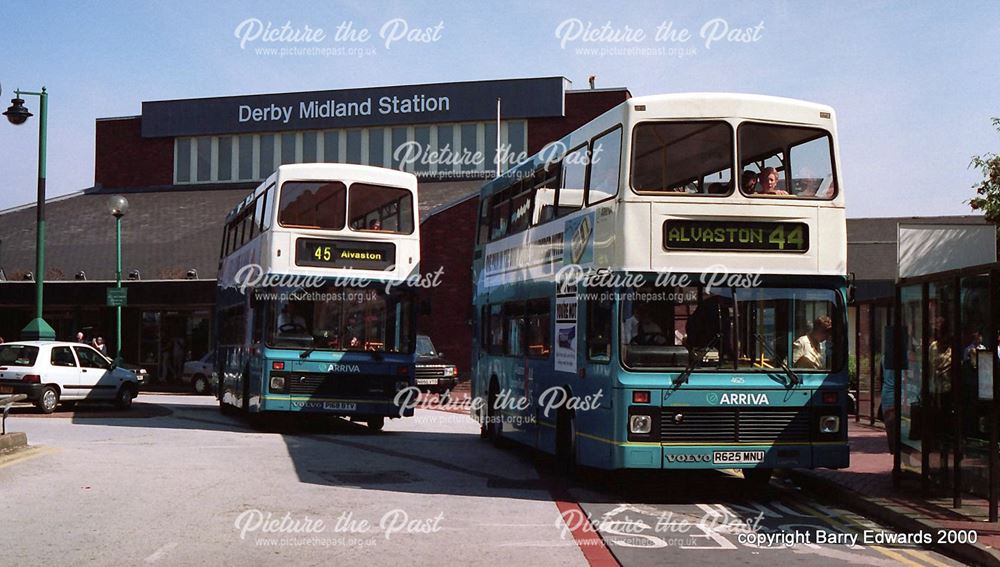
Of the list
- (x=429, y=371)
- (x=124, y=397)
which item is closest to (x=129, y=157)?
(x=429, y=371)

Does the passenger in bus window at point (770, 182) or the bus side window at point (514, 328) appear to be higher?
the passenger in bus window at point (770, 182)

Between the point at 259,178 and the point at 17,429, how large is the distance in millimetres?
38481

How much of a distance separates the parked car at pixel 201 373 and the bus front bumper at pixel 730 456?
27.2m

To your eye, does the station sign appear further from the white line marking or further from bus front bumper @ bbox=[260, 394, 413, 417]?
the white line marking

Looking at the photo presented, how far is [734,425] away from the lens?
12336mm

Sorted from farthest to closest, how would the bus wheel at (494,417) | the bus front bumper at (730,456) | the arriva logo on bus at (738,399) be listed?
the bus wheel at (494,417) < the arriva logo on bus at (738,399) < the bus front bumper at (730,456)

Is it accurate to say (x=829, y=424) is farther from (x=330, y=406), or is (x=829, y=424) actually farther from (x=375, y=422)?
(x=375, y=422)

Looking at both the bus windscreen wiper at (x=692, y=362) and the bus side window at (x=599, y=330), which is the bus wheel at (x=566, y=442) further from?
the bus windscreen wiper at (x=692, y=362)

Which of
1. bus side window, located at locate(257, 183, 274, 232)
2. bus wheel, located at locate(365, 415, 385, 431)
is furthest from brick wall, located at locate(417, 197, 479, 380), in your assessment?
bus side window, located at locate(257, 183, 274, 232)

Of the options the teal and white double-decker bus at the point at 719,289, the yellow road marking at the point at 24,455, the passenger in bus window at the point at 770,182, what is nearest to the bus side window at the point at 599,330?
the teal and white double-decker bus at the point at 719,289

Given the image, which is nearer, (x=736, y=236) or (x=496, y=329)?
(x=736, y=236)

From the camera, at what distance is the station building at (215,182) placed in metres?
41.5

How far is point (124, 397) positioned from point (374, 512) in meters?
17.5

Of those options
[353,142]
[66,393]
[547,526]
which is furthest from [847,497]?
[353,142]
